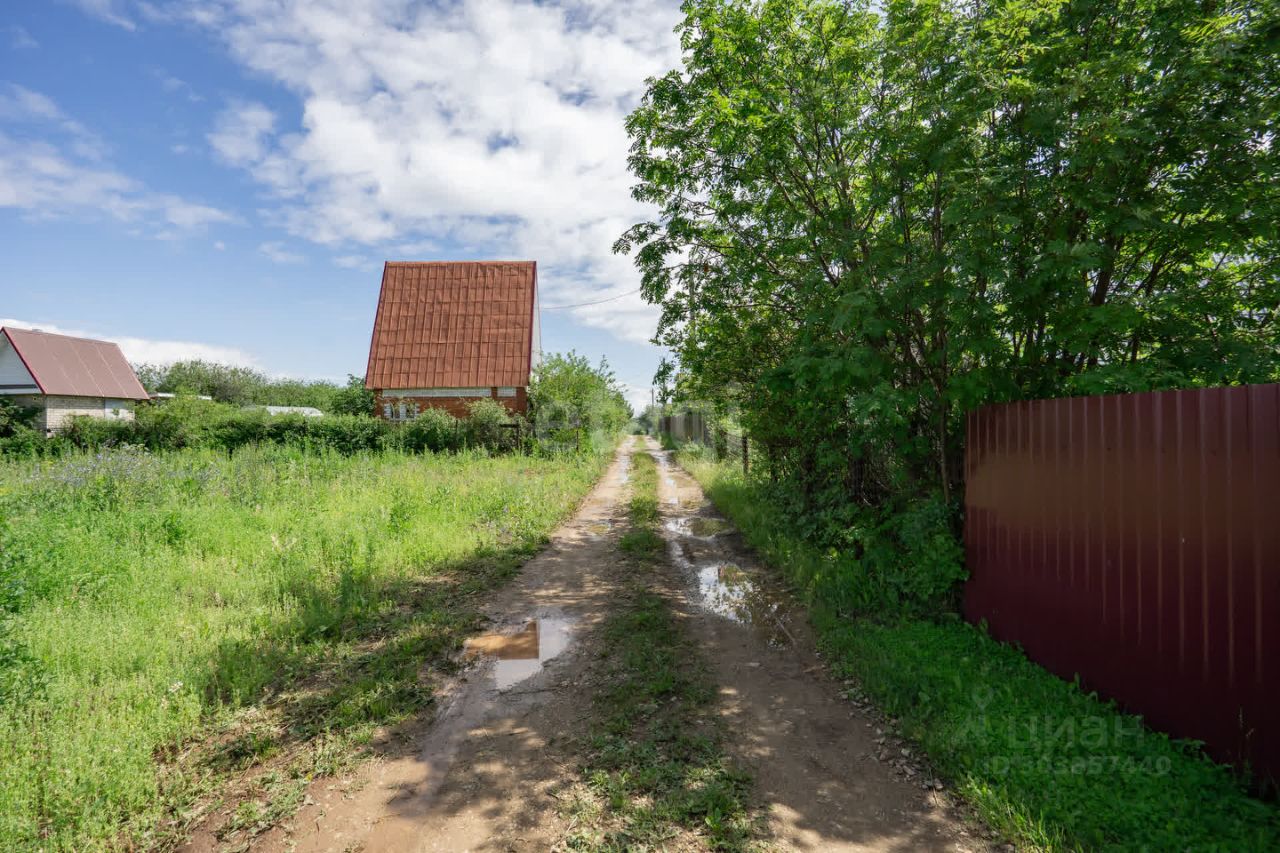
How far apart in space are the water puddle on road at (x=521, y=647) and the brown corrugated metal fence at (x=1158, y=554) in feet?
12.5

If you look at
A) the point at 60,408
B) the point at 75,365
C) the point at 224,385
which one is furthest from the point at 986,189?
the point at 224,385

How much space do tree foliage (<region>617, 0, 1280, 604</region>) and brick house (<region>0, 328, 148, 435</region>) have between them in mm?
28953

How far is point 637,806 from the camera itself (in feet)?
9.69

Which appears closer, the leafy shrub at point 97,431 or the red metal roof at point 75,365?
the leafy shrub at point 97,431

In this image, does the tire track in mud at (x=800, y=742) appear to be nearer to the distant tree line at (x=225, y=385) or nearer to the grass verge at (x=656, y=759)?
the grass verge at (x=656, y=759)

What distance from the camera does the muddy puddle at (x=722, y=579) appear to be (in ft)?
18.7

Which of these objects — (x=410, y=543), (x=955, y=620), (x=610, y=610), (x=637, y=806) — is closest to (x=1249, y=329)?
(x=955, y=620)

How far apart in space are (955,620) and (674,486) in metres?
11.5

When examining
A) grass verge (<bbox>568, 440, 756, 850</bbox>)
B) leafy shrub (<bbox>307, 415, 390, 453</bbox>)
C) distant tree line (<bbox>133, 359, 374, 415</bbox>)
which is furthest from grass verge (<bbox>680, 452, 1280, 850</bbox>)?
distant tree line (<bbox>133, 359, 374, 415</bbox>)

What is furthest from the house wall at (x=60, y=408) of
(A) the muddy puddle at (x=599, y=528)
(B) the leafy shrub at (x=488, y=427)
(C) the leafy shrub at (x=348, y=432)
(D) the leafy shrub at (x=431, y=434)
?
(A) the muddy puddle at (x=599, y=528)

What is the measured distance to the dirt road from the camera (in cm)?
278

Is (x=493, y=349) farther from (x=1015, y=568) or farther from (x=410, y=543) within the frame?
(x=1015, y=568)

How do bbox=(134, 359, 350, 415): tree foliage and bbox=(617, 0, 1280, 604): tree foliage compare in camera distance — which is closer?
bbox=(617, 0, 1280, 604): tree foliage

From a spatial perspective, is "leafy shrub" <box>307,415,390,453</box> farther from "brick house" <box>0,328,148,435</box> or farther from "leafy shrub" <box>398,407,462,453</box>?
"brick house" <box>0,328,148,435</box>
